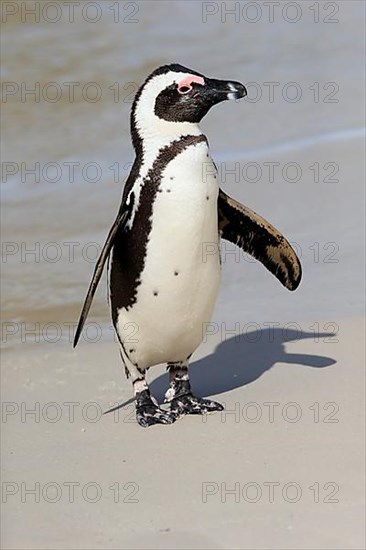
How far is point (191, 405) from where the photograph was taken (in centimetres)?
382

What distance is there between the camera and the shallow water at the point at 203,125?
520 centimetres

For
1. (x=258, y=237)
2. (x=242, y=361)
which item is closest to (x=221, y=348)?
(x=242, y=361)

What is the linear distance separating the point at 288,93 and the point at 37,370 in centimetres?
400

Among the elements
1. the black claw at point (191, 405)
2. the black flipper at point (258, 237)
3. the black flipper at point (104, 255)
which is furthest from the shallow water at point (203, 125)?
the black flipper at point (104, 255)

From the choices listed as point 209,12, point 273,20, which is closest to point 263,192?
point 273,20

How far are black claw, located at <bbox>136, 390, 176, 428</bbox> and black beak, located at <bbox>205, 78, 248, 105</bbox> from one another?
2.83 ft

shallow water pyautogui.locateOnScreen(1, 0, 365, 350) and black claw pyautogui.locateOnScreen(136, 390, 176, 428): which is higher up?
black claw pyautogui.locateOnScreen(136, 390, 176, 428)

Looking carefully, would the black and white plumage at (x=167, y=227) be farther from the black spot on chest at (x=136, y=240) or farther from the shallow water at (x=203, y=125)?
the shallow water at (x=203, y=125)

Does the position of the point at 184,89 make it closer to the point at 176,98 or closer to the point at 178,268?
the point at 176,98

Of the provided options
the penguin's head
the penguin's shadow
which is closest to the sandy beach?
the penguin's shadow

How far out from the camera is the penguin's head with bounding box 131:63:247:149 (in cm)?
350

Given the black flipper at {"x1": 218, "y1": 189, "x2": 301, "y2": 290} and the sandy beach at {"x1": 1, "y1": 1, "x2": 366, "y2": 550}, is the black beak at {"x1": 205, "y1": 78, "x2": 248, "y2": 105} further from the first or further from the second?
the sandy beach at {"x1": 1, "y1": 1, "x2": 366, "y2": 550}

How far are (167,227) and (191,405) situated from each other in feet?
1.94

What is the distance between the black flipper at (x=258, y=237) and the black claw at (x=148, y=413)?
0.51m
